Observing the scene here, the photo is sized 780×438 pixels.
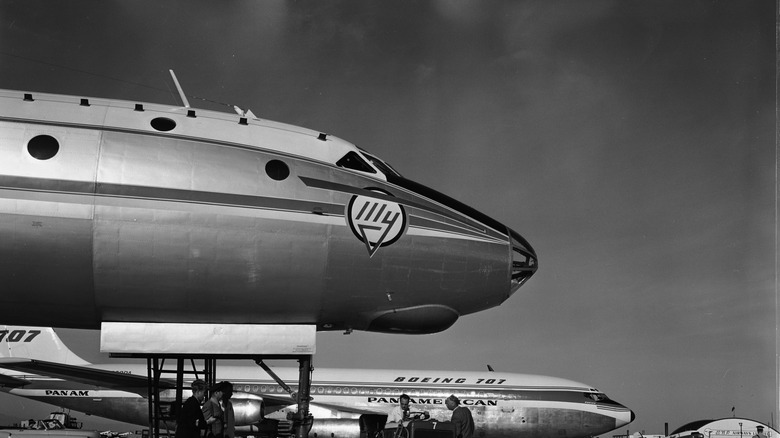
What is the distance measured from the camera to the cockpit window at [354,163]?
28.7ft

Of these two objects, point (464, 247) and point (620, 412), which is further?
point (620, 412)

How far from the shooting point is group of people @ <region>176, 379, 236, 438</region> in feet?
28.4

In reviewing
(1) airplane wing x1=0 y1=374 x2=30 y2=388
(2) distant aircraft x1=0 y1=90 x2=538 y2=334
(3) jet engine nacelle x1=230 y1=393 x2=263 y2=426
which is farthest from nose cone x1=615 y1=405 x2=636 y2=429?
(1) airplane wing x1=0 y1=374 x2=30 y2=388

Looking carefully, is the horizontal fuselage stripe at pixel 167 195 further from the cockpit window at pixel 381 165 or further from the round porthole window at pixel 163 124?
the round porthole window at pixel 163 124

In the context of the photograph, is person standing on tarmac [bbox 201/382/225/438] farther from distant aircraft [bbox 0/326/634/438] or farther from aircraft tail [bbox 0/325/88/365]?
aircraft tail [bbox 0/325/88/365]

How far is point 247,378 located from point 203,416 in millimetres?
17454

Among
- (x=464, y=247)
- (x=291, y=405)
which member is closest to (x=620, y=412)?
(x=291, y=405)

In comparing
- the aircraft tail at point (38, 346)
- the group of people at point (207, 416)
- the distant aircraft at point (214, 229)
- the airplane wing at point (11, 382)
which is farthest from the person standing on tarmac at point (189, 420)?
the aircraft tail at point (38, 346)

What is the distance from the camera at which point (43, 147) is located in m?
7.55

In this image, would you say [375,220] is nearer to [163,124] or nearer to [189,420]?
[163,124]

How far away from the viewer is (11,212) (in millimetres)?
7293

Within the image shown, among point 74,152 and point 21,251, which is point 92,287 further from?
point 74,152

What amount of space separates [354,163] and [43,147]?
11.2 ft

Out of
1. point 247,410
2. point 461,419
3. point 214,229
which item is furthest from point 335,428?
point 214,229
